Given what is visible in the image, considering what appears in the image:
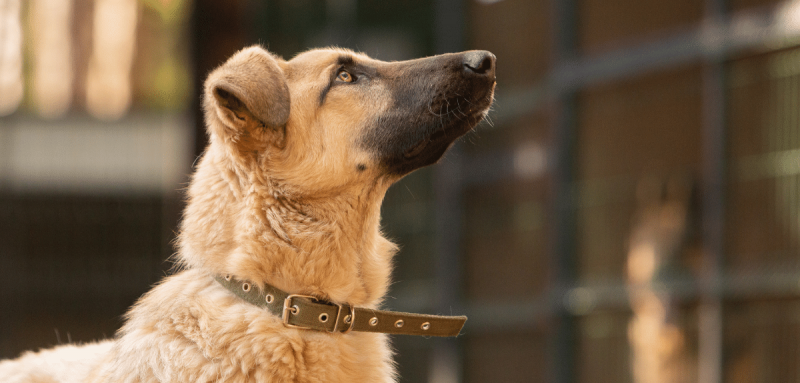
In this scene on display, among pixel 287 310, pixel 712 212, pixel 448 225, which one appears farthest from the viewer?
pixel 448 225

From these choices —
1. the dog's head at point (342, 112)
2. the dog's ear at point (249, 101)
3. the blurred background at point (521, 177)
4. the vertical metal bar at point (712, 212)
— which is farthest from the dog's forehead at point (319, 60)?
the vertical metal bar at point (712, 212)

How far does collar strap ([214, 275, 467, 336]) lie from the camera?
9.43 feet

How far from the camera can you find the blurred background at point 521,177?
6277 mm

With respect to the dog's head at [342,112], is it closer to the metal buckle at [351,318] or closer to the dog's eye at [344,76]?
the dog's eye at [344,76]

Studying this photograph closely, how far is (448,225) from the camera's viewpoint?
9.53 metres

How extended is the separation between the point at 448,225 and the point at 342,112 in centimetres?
615

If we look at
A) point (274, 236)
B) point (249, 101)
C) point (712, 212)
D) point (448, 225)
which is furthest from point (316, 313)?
point (448, 225)

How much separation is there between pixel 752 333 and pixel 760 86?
1.95 m

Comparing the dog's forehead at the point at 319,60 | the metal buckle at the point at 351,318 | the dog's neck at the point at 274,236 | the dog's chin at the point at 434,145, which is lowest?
the metal buckle at the point at 351,318

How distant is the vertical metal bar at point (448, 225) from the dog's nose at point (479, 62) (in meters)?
6.01

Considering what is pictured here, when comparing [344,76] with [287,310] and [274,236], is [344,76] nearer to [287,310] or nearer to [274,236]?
[274,236]

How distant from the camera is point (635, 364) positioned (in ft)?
23.4

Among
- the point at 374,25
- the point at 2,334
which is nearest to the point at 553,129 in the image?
the point at 374,25

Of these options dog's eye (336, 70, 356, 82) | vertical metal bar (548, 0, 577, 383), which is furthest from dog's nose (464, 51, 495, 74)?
vertical metal bar (548, 0, 577, 383)
